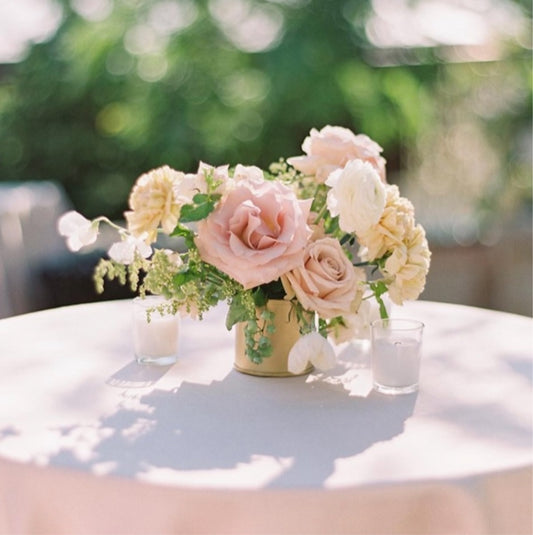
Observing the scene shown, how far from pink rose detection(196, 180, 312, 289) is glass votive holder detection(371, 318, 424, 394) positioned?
0.61 ft

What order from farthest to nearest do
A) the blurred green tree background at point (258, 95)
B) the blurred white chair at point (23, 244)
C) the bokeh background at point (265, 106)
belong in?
the blurred green tree background at point (258, 95) → the bokeh background at point (265, 106) → the blurred white chair at point (23, 244)

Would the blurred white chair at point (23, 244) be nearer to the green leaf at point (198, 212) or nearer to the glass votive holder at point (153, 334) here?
the glass votive holder at point (153, 334)

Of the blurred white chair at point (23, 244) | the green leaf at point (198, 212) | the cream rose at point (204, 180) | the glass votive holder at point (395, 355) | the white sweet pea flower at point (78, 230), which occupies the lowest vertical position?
the blurred white chair at point (23, 244)

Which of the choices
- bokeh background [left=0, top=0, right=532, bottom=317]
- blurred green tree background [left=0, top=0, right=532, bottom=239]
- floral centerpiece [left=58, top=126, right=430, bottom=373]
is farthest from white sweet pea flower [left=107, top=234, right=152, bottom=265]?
blurred green tree background [left=0, top=0, right=532, bottom=239]

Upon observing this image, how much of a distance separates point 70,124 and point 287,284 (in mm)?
4302

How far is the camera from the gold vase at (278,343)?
4.35ft

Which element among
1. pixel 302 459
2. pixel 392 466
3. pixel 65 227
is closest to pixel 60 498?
pixel 302 459

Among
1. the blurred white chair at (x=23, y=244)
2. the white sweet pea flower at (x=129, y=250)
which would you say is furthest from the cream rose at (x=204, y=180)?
the blurred white chair at (x=23, y=244)

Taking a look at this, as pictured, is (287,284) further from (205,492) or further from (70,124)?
(70,124)

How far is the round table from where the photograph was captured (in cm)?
95

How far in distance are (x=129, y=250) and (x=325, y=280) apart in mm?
307

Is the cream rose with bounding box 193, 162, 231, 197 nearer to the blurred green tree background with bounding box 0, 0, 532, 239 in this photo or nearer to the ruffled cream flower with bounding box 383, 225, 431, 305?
the ruffled cream flower with bounding box 383, 225, 431, 305

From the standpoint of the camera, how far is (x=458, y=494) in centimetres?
96

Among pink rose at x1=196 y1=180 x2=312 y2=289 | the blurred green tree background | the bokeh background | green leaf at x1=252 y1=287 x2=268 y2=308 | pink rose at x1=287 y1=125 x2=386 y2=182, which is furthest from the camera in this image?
the blurred green tree background
